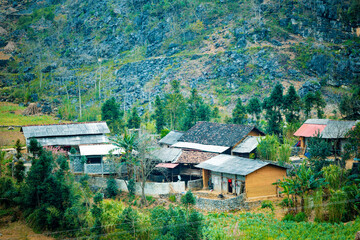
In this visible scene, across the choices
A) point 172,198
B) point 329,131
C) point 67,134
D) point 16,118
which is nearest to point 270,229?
point 172,198

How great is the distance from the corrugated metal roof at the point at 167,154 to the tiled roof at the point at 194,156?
0.56 metres

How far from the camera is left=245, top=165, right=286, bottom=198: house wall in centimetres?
2881

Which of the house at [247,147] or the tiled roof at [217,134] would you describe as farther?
the tiled roof at [217,134]

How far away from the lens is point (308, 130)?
38188 mm

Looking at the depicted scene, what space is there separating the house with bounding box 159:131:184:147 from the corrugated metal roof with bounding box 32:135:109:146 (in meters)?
7.10

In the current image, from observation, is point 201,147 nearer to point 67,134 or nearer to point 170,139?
point 170,139

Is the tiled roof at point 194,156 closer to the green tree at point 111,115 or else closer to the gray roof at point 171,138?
the gray roof at point 171,138

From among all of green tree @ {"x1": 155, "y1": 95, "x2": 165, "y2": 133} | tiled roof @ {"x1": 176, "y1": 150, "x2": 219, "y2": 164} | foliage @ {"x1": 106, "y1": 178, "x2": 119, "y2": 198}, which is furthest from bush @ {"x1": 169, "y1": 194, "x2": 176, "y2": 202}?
green tree @ {"x1": 155, "y1": 95, "x2": 165, "y2": 133}

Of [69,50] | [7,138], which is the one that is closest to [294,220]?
[7,138]

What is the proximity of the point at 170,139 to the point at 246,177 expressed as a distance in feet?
53.4

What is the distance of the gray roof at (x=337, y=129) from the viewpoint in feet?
111

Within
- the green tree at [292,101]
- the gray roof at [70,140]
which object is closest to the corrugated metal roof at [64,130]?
the gray roof at [70,140]

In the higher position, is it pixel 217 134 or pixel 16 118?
pixel 16 118

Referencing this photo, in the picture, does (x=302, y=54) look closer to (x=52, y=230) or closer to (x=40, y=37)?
(x=52, y=230)
